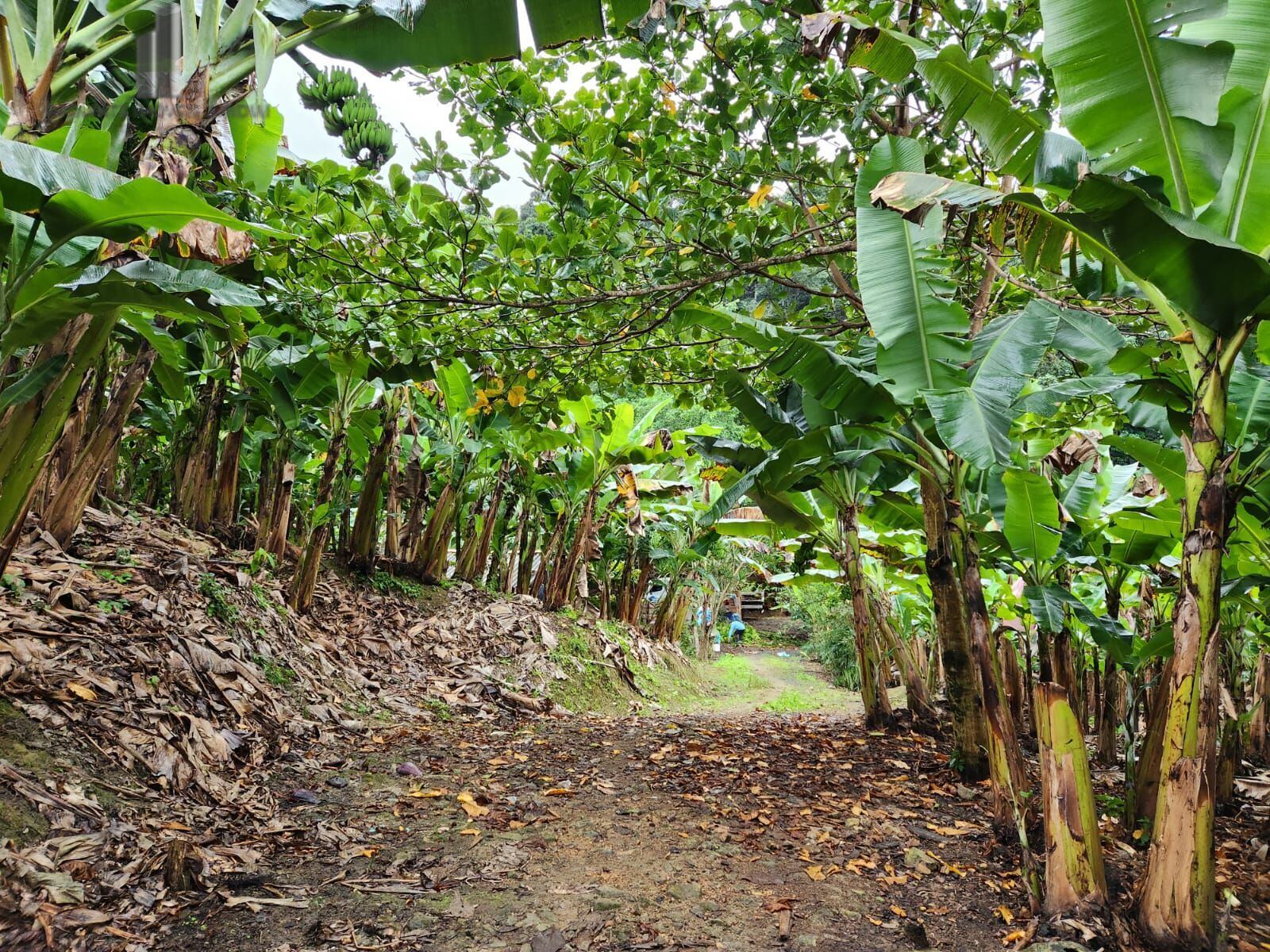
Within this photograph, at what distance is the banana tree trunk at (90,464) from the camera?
3.73 m

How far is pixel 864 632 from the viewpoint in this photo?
16.8 feet

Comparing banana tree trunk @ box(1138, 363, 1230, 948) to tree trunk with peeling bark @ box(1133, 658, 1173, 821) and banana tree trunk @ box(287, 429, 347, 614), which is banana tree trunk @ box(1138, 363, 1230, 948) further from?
banana tree trunk @ box(287, 429, 347, 614)

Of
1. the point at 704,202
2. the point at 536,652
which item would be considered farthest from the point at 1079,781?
the point at 536,652

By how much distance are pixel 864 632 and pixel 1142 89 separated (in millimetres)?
3844

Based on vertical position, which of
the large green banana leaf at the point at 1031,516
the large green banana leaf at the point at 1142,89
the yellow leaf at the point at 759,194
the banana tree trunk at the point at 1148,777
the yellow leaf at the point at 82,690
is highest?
the yellow leaf at the point at 759,194

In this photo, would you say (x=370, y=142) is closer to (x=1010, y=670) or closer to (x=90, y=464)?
(x=90, y=464)

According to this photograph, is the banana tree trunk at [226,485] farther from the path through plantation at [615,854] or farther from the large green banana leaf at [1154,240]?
the large green banana leaf at [1154,240]

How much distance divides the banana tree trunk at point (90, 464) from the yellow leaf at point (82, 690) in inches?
51.9

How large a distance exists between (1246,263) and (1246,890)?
254cm

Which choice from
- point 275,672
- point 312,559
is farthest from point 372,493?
point 275,672

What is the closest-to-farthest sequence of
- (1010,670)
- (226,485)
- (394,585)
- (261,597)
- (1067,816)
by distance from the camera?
1. (1067,816)
2. (1010,670)
3. (261,597)
4. (226,485)
5. (394,585)

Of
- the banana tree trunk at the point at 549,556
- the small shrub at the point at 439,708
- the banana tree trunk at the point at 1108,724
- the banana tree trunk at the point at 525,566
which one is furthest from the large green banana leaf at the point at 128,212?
the banana tree trunk at the point at 525,566

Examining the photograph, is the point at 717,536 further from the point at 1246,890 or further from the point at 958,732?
the point at 1246,890

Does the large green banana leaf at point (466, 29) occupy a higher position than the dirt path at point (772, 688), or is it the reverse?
the large green banana leaf at point (466, 29)
